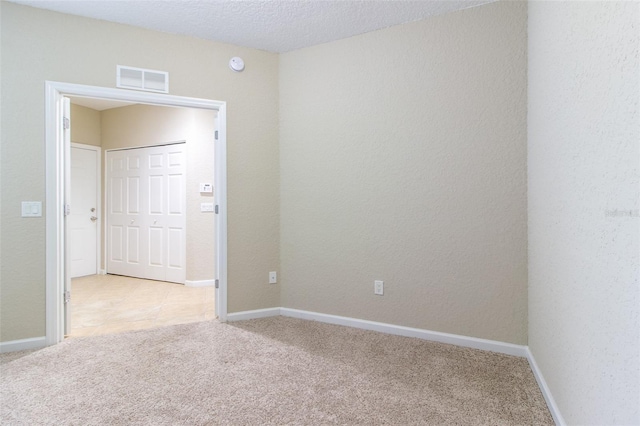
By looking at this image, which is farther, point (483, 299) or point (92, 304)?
point (92, 304)

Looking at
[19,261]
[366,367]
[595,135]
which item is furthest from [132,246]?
[595,135]

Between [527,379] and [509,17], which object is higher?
[509,17]

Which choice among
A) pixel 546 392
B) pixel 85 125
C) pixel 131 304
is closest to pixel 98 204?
pixel 85 125

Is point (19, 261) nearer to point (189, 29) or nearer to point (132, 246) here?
point (189, 29)

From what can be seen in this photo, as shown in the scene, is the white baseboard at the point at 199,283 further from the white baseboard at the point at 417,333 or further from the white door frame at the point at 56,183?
the white door frame at the point at 56,183

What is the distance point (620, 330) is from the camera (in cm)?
103

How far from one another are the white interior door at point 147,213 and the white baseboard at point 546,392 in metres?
4.21

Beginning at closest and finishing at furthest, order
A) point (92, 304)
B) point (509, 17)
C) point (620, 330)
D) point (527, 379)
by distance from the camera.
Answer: point (620, 330)
point (527, 379)
point (509, 17)
point (92, 304)

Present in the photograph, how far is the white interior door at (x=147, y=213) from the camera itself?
4.87 metres

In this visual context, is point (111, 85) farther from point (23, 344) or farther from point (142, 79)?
point (23, 344)

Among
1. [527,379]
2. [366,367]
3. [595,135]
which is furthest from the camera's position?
[366,367]

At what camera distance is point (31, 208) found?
8.44ft

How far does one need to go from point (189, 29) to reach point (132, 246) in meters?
3.65

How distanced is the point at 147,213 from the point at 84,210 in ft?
3.84
